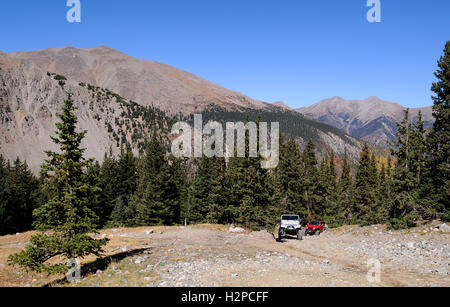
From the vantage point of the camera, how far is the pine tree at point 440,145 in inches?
1173

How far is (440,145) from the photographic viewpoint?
102 feet

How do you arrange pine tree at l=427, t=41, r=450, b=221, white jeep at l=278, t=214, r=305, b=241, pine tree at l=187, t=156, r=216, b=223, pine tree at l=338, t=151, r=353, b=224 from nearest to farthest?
pine tree at l=427, t=41, r=450, b=221 < white jeep at l=278, t=214, r=305, b=241 < pine tree at l=187, t=156, r=216, b=223 < pine tree at l=338, t=151, r=353, b=224

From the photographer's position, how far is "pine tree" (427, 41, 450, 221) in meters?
29.8

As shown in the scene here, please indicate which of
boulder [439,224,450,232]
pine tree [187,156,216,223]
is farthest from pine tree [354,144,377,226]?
boulder [439,224,450,232]

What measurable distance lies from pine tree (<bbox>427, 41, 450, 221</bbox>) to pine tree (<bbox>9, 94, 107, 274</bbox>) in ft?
98.7

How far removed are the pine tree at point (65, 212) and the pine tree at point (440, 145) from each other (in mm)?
30094

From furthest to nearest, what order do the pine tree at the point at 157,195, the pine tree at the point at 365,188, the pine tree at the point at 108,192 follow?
the pine tree at the point at 108,192, the pine tree at the point at 365,188, the pine tree at the point at 157,195

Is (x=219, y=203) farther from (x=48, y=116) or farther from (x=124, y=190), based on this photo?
(x=48, y=116)

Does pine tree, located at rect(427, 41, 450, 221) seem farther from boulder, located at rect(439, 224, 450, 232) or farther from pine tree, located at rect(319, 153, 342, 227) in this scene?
pine tree, located at rect(319, 153, 342, 227)

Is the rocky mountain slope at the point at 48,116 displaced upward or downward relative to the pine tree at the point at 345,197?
upward

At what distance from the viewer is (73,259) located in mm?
18031

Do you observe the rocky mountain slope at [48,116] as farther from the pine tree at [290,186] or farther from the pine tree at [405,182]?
the pine tree at [405,182]

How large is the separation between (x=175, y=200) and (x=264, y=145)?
2266 centimetres

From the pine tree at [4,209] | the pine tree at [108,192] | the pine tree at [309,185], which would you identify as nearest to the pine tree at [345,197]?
the pine tree at [309,185]
